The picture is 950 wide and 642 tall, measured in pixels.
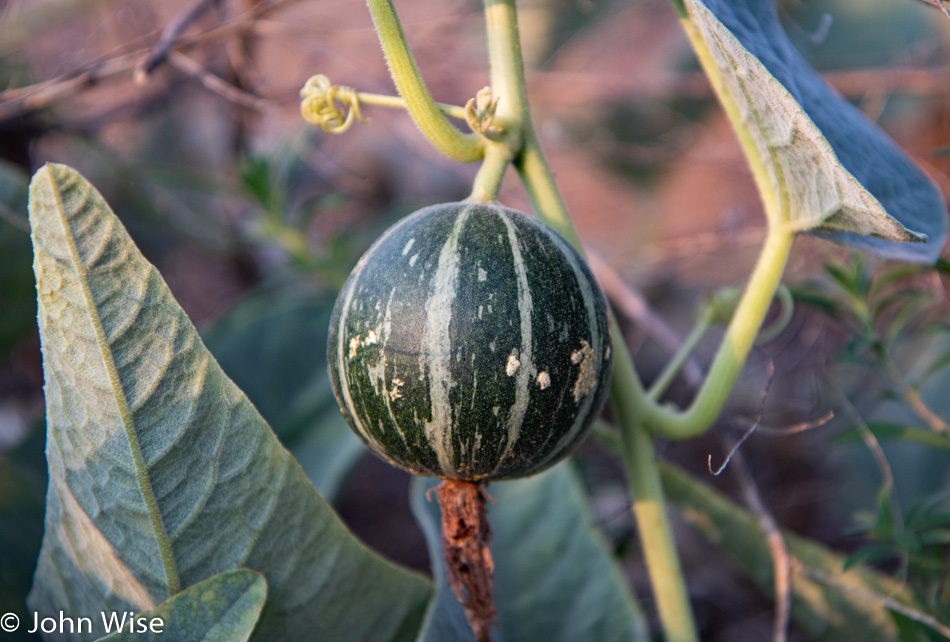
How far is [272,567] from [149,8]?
213cm

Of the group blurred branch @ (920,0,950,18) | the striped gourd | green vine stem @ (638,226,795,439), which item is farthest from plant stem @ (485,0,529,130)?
blurred branch @ (920,0,950,18)

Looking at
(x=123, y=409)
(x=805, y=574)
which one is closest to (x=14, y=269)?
(x=123, y=409)

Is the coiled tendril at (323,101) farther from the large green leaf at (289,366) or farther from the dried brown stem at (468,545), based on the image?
the large green leaf at (289,366)

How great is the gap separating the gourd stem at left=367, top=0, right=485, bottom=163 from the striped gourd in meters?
0.09

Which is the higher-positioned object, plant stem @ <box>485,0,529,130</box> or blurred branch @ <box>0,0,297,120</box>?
blurred branch @ <box>0,0,297,120</box>

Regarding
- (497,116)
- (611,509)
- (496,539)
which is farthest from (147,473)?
(611,509)

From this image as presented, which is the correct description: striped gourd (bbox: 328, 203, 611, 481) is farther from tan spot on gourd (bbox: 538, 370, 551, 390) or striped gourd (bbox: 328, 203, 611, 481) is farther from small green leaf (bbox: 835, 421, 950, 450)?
small green leaf (bbox: 835, 421, 950, 450)

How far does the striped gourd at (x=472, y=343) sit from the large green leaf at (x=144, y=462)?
0.17 meters

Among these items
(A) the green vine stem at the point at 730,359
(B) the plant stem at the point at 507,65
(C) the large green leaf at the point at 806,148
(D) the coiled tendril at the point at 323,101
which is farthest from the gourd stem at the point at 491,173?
(A) the green vine stem at the point at 730,359

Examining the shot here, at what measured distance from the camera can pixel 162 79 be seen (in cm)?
232

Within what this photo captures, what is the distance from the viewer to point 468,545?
3.01ft

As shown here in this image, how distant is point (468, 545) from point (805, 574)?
2.66 ft

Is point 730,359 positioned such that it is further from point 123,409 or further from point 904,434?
point 123,409

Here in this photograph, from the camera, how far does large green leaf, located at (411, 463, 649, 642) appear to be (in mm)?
1242
